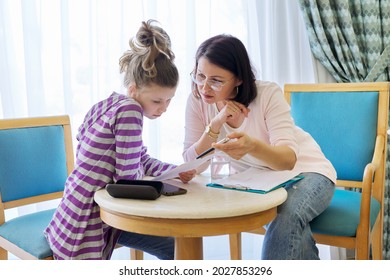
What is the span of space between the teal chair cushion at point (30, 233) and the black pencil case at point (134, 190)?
42cm

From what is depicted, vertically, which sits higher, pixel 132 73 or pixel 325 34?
pixel 325 34

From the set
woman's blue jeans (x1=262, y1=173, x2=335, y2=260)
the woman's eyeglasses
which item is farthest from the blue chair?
woman's blue jeans (x1=262, y1=173, x2=335, y2=260)

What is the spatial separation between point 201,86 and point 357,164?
92cm

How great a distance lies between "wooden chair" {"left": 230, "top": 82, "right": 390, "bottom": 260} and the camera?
2285 millimetres

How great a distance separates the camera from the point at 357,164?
2.41 m

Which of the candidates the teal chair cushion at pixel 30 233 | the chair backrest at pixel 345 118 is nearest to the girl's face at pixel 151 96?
the teal chair cushion at pixel 30 233

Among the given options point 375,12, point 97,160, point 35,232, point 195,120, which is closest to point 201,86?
point 195,120

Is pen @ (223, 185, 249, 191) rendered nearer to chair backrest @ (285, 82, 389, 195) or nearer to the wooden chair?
the wooden chair

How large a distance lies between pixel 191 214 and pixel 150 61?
56cm

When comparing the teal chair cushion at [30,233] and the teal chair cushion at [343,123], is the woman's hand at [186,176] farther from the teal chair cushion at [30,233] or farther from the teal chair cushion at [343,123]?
the teal chair cushion at [343,123]

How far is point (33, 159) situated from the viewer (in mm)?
2127

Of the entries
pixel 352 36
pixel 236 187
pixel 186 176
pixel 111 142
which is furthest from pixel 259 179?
pixel 352 36

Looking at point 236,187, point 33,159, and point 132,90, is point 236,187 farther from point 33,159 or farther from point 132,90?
point 33,159

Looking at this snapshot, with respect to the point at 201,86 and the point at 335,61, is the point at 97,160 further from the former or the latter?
the point at 335,61
